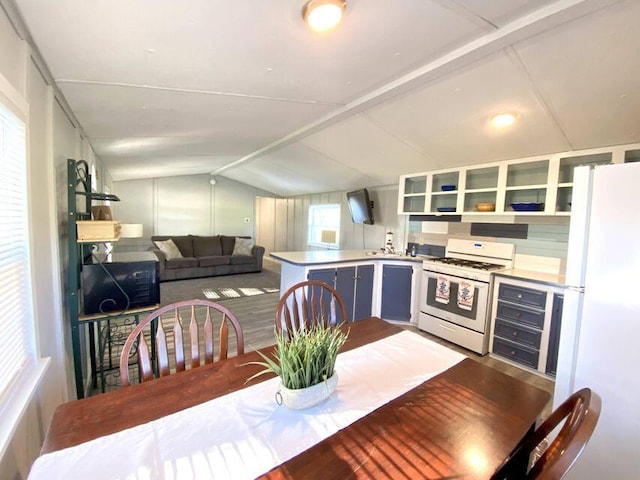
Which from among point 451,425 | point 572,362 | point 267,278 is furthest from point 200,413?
point 267,278

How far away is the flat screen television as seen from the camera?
1864 mm

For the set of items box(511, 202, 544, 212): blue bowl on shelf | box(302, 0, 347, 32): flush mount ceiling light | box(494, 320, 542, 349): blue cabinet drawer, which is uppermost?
box(302, 0, 347, 32): flush mount ceiling light

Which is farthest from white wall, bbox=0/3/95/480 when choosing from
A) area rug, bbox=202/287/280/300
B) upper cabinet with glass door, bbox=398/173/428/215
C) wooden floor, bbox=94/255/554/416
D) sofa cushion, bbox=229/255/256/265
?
sofa cushion, bbox=229/255/256/265

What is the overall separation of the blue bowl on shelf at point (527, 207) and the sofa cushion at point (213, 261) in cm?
561

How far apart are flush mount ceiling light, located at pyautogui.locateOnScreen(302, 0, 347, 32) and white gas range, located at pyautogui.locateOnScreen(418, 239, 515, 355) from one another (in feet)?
8.95

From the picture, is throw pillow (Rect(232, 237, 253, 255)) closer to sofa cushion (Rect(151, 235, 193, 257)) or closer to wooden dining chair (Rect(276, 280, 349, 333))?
sofa cushion (Rect(151, 235, 193, 257))

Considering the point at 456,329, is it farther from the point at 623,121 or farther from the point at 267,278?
the point at 267,278

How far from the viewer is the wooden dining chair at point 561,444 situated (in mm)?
612

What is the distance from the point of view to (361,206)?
196 inches

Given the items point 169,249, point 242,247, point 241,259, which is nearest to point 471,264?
point 241,259

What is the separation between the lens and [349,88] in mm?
2250

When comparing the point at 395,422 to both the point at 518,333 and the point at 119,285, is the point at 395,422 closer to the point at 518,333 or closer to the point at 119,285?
the point at 119,285

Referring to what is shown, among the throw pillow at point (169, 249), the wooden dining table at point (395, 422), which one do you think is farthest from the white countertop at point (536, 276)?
the throw pillow at point (169, 249)

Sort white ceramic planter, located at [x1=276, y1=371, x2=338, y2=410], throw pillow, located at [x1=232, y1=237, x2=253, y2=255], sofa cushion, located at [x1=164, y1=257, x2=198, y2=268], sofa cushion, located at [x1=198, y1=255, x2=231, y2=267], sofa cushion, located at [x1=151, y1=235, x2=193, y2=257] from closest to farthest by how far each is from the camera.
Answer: white ceramic planter, located at [x1=276, y1=371, x2=338, y2=410] → sofa cushion, located at [x1=164, y1=257, x2=198, y2=268] → sofa cushion, located at [x1=198, y1=255, x2=231, y2=267] → sofa cushion, located at [x1=151, y1=235, x2=193, y2=257] → throw pillow, located at [x1=232, y1=237, x2=253, y2=255]
